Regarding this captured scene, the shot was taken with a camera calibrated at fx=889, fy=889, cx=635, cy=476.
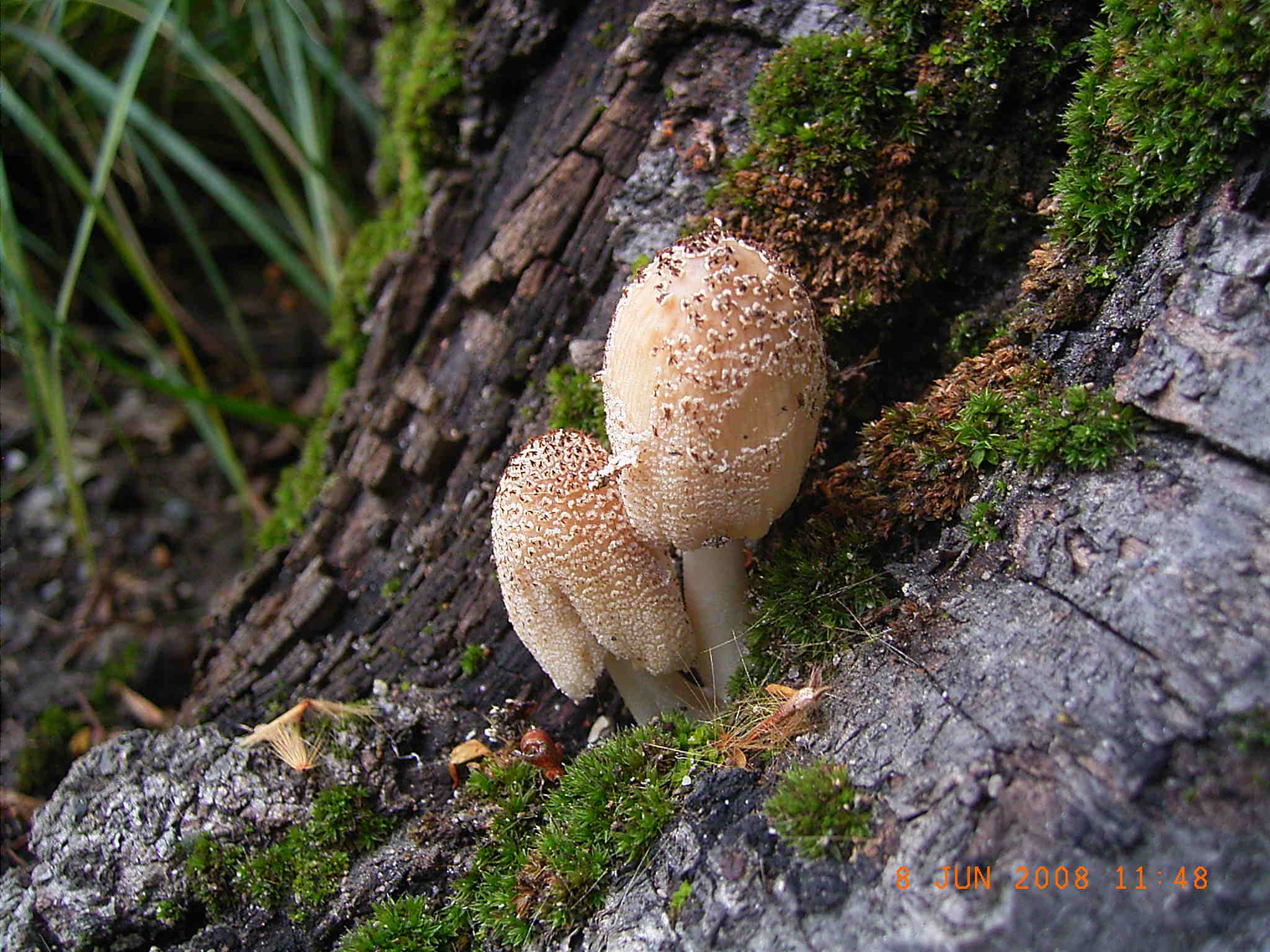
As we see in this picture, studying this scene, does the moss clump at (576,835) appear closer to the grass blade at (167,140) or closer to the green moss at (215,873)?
the green moss at (215,873)

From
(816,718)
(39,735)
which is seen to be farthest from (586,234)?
(39,735)

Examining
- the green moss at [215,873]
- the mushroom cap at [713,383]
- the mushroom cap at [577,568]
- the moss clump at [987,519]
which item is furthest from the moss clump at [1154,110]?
the green moss at [215,873]

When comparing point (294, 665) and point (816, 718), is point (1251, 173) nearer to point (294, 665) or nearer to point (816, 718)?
point (816, 718)

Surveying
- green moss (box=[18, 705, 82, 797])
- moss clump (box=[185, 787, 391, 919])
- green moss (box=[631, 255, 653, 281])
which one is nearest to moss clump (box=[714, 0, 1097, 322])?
green moss (box=[631, 255, 653, 281])

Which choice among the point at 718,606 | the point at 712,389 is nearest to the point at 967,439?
the point at 712,389

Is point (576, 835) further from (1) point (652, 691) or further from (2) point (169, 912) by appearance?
(2) point (169, 912)
